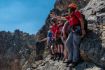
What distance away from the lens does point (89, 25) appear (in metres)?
16.2

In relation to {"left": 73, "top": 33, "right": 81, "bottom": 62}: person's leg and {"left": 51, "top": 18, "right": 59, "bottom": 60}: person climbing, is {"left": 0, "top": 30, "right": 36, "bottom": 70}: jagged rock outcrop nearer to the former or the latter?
{"left": 51, "top": 18, "right": 59, "bottom": 60}: person climbing

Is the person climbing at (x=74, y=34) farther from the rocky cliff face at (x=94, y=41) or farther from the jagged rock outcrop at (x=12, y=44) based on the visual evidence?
the jagged rock outcrop at (x=12, y=44)

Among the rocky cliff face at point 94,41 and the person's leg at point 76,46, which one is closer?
the rocky cliff face at point 94,41

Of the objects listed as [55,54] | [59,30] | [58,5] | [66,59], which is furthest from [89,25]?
[58,5]

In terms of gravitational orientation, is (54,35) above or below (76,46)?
above

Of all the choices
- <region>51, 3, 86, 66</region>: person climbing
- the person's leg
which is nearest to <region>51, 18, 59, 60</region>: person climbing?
<region>51, 3, 86, 66</region>: person climbing

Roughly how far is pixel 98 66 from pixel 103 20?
7.00 ft

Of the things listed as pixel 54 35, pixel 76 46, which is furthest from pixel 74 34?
pixel 54 35

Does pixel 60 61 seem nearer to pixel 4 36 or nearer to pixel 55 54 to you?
pixel 55 54

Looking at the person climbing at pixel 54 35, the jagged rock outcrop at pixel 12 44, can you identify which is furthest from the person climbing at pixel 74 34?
the jagged rock outcrop at pixel 12 44

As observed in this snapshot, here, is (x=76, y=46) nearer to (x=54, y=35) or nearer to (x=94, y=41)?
(x=94, y=41)

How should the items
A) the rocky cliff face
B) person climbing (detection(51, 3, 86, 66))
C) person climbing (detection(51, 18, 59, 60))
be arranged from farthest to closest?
person climbing (detection(51, 18, 59, 60)) → person climbing (detection(51, 3, 86, 66)) → the rocky cliff face

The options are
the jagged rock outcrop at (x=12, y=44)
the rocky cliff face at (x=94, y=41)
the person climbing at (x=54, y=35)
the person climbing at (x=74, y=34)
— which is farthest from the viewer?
the jagged rock outcrop at (x=12, y=44)

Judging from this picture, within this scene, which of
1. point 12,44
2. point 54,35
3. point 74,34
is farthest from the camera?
point 12,44
